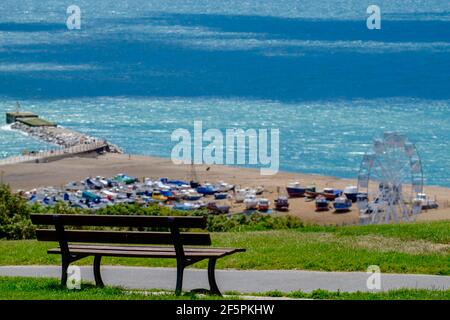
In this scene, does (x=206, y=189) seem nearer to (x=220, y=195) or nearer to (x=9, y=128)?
(x=220, y=195)

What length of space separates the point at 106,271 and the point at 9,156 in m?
51.6

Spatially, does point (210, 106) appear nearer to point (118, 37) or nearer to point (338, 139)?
point (338, 139)

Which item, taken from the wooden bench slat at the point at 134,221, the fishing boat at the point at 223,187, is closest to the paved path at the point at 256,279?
the wooden bench slat at the point at 134,221

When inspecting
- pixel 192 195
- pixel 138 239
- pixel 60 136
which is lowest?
pixel 60 136

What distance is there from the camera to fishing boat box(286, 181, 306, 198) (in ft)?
170

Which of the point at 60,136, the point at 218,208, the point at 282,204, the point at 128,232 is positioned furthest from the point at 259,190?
the point at 128,232

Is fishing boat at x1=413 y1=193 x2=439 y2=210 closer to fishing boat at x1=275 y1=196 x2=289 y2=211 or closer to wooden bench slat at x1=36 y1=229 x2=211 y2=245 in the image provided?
fishing boat at x1=275 y1=196 x2=289 y2=211

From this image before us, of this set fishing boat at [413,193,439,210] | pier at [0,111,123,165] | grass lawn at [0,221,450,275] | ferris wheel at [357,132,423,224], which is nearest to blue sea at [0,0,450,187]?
pier at [0,111,123,165]

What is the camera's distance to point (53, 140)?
7269 centimetres

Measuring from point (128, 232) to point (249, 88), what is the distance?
10607 centimetres

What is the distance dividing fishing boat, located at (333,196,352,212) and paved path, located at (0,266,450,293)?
32977mm

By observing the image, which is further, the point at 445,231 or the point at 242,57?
the point at 242,57
